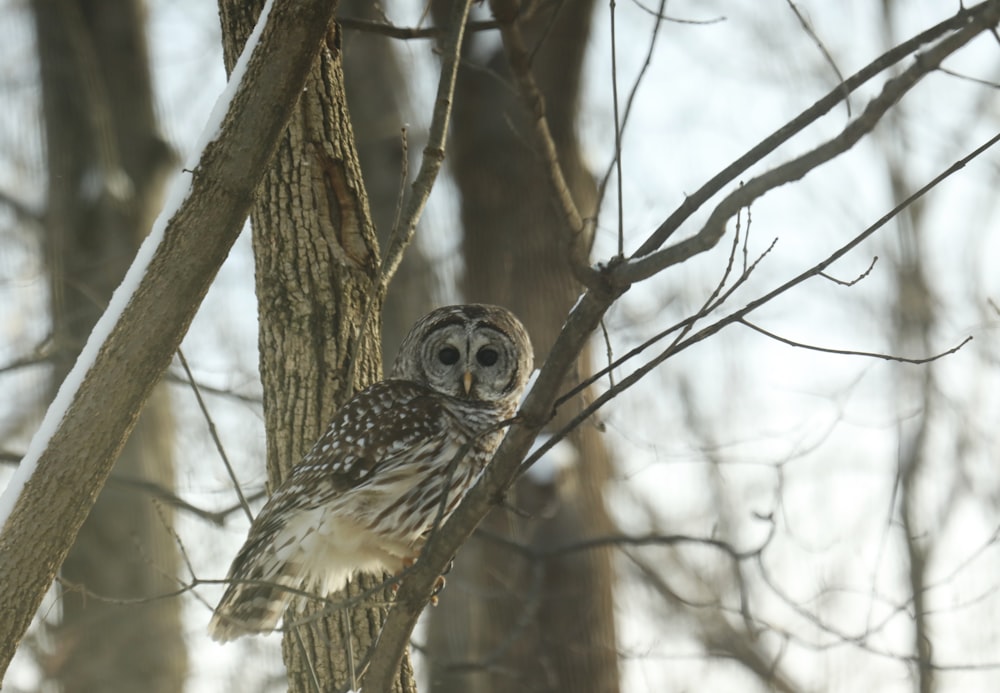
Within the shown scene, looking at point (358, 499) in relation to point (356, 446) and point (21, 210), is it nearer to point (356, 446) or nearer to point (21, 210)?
point (356, 446)

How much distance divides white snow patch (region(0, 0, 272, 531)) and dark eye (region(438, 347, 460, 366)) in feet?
6.71

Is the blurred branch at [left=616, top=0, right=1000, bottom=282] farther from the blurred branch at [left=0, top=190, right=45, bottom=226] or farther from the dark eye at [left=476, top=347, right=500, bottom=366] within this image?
the blurred branch at [left=0, top=190, right=45, bottom=226]

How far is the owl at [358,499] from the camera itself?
378 cm

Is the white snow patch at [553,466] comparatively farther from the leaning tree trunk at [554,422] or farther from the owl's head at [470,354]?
the owl's head at [470,354]

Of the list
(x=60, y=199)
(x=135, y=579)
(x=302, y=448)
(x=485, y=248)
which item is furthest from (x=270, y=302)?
(x=60, y=199)

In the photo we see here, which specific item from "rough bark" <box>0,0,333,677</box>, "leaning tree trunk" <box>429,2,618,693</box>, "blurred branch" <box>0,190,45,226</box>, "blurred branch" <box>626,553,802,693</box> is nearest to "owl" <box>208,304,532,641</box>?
"rough bark" <box>0,0,333,677</box>

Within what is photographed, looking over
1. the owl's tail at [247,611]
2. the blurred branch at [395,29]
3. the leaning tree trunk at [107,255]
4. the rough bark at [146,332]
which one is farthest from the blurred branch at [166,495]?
the rough bark at [146,332]

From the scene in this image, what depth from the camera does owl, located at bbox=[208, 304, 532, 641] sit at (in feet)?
12.4

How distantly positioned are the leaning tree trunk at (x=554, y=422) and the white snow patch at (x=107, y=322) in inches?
161

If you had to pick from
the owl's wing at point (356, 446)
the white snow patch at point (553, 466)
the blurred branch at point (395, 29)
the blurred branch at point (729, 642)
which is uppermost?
the blurred branch at point (395, 29)

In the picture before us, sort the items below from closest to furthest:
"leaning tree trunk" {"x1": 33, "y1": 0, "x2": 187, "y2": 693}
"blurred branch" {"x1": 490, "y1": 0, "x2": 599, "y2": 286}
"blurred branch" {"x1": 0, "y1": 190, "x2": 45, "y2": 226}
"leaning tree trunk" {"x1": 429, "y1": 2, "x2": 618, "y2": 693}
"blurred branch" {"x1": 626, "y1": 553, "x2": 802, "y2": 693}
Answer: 1. "blurred branch" {"x1": 490, "y1": 0, "x2": 599, "y2": 286}
2. "leaning tree trunk" {"x1": 429, "y1": 2, "x2": 618, "y2": 693}
3. "leaning tree trunk" {"x1": 33, "y1": 0, "x2": 187, "y2": 693}
4. "blurred branch" {"x1": 626, "y1": 553, "x2": 802, "y2": 693}
5. "blurred branch" {"x1": 0, "y1": 190, "x2": 45, "y2": 226}

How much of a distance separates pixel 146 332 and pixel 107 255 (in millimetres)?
6842

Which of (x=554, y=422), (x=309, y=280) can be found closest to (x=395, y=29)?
(x=309, y=280)

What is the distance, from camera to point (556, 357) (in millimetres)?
2369
